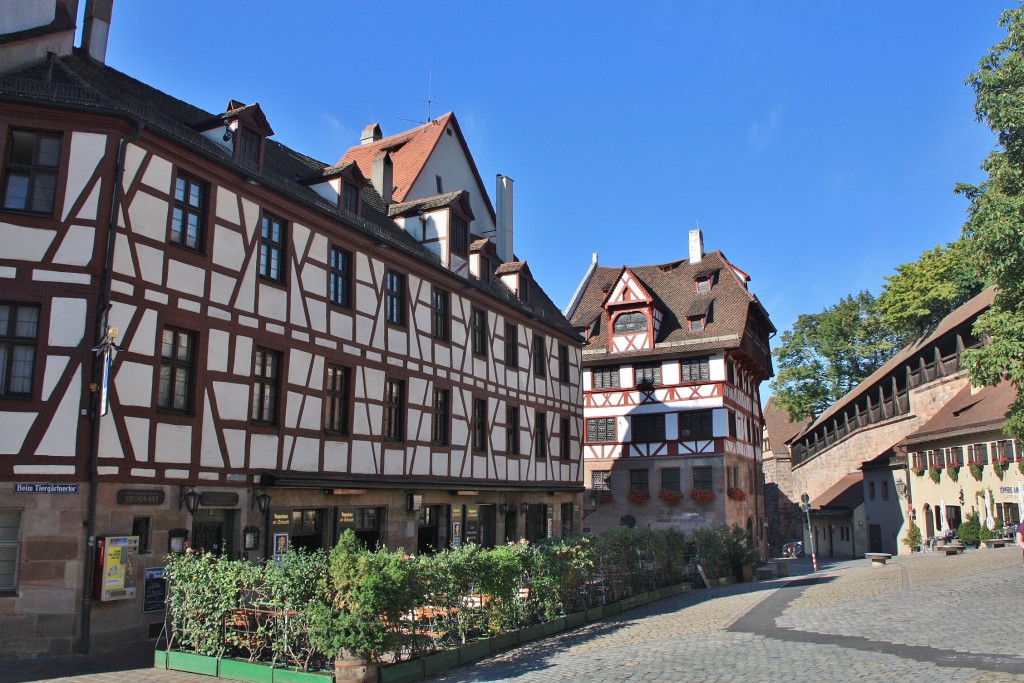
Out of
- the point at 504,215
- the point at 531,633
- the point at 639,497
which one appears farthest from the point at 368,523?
the point at 639,497

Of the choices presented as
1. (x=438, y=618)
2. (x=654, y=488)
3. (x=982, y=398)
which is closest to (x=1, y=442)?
(x=438, y=618)

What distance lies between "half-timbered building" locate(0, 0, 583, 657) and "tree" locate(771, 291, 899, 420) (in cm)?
3901

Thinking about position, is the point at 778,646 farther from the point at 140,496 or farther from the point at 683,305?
the point at 683,305

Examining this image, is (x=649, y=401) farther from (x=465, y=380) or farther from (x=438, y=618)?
(x=438, y=618)

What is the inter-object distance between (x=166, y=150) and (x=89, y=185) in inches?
65.1

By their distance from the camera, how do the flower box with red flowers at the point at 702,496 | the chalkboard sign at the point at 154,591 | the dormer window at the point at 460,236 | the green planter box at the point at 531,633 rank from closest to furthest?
the chalkboard sign at the point at 154,591
the green planter box at the point at 531,633
the dormer window at the point at 460,236
the flower box with red flowers at the point at 702,496

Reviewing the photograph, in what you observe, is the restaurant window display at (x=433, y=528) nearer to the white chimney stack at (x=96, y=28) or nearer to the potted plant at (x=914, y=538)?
the white chimney stack at (x=96, y=28)

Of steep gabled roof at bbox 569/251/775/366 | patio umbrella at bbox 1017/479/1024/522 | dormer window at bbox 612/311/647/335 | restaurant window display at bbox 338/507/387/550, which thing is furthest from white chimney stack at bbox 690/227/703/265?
restaurant window display at bbox 338/507/387/550

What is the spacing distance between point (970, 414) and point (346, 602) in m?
31.3

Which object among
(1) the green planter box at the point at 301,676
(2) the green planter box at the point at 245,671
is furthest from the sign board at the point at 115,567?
(1) the green planter box at the point at 301,676

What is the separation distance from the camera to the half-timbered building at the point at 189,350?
504 inches

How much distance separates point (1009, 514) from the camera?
1209 inches

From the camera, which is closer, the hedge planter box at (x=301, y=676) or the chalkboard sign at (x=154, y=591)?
the hedge planter box at (x=301, y=676)

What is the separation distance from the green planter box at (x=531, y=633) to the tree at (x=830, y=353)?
151ft
